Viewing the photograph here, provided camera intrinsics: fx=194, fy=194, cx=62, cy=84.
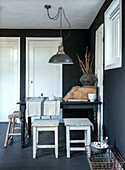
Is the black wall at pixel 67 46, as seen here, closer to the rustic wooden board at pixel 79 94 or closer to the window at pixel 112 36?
the rustic wooden board at pixel 79 94

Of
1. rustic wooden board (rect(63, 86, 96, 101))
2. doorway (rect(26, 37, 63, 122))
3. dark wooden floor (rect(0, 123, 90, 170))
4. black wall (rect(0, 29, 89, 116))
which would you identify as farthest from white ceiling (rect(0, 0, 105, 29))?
dark wooden floor (rect(0, 123, 90, 170))

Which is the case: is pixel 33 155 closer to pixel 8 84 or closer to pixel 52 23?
pixel 8 84

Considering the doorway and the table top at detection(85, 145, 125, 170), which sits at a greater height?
the doorway

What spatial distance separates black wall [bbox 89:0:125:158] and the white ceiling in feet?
1.55

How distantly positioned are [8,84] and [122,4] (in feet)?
11.7

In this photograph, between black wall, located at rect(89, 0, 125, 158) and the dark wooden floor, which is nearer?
black wall, located at rect(89, 0, 125, 158)

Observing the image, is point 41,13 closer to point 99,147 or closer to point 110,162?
point 99,147

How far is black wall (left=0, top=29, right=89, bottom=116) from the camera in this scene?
16.2ft

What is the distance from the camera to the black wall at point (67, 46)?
493cm

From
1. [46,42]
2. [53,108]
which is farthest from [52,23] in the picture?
[53,108]

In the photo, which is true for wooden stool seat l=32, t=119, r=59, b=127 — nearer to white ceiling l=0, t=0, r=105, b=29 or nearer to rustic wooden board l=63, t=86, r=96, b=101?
rustic wooden board l=63, t=86, r=96, b=101

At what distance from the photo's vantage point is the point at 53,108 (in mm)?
3074

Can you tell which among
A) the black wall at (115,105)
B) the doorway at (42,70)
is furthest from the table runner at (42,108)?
the doorway at (42,70)

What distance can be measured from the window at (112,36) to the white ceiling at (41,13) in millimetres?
459
